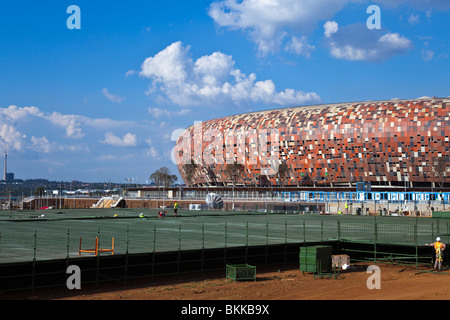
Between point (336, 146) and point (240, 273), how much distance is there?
11841 cm

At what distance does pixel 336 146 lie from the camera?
138 metres

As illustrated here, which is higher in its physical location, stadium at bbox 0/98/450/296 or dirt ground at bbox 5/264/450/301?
stadium at bbox 0/98/450/296

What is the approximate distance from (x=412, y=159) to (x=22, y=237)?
114 m

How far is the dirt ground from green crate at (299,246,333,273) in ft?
1.73

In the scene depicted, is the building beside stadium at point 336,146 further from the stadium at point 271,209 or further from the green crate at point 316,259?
the green crate at point 316,259

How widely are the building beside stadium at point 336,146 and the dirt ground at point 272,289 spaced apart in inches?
3891

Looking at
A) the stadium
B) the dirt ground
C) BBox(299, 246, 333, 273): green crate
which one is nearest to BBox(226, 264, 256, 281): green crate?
the stadium

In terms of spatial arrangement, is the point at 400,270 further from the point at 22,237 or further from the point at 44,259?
the point at 22,237

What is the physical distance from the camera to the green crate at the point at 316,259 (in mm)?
26109

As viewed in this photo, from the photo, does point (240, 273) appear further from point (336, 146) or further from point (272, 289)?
point (336, 146)

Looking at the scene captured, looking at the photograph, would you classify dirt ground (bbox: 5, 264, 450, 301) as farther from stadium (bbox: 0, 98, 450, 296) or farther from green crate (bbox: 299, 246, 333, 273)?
stadium (bbox: 0, 98, 450, 296)

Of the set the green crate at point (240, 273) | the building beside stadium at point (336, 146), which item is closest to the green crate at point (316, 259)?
the green crate at point (240, 273)

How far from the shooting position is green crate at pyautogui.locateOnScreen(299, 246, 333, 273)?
85.7 feet
